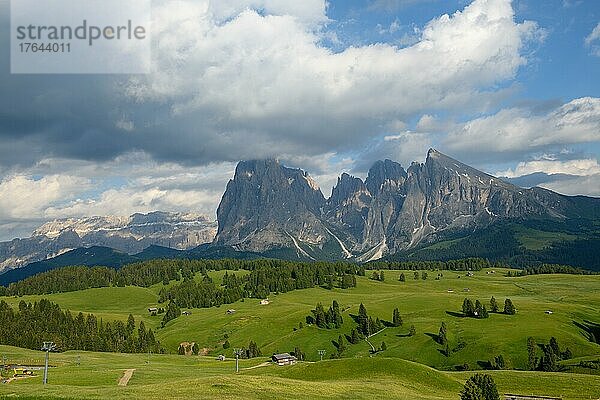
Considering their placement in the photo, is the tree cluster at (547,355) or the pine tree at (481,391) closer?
the pine tree at (481,391)

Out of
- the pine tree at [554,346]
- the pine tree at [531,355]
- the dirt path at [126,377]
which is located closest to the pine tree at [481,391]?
the dirt path at [126,377]

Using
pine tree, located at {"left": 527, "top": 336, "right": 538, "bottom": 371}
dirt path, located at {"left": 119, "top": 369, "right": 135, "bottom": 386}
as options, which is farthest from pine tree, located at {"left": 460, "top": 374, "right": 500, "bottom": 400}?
pine tree, located at {"left": 527, "top": 336, "right": 538, "bottom": 371}

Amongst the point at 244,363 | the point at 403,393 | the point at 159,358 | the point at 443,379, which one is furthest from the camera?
the point at 159,358

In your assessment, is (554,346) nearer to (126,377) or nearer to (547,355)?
(547,355)

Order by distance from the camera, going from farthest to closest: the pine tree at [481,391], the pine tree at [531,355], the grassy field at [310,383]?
the pine tree at [531,355]
the grassy field at [310,383]
the pine tree at [481,391]

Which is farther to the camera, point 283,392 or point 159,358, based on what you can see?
point 159,358

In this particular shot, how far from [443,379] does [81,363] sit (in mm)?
90543

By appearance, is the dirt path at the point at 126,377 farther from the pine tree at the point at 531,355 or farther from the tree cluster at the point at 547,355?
the pine tree at the point at 531,355

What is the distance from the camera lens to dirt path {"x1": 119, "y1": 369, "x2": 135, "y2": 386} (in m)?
95.6

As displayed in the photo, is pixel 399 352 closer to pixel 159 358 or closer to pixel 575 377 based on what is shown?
pixel 159 358

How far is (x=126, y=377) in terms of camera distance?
102312 millimetres

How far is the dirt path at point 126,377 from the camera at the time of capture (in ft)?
314

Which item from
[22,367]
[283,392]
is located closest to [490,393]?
[283,392]

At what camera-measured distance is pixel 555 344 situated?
174750 millimetres
